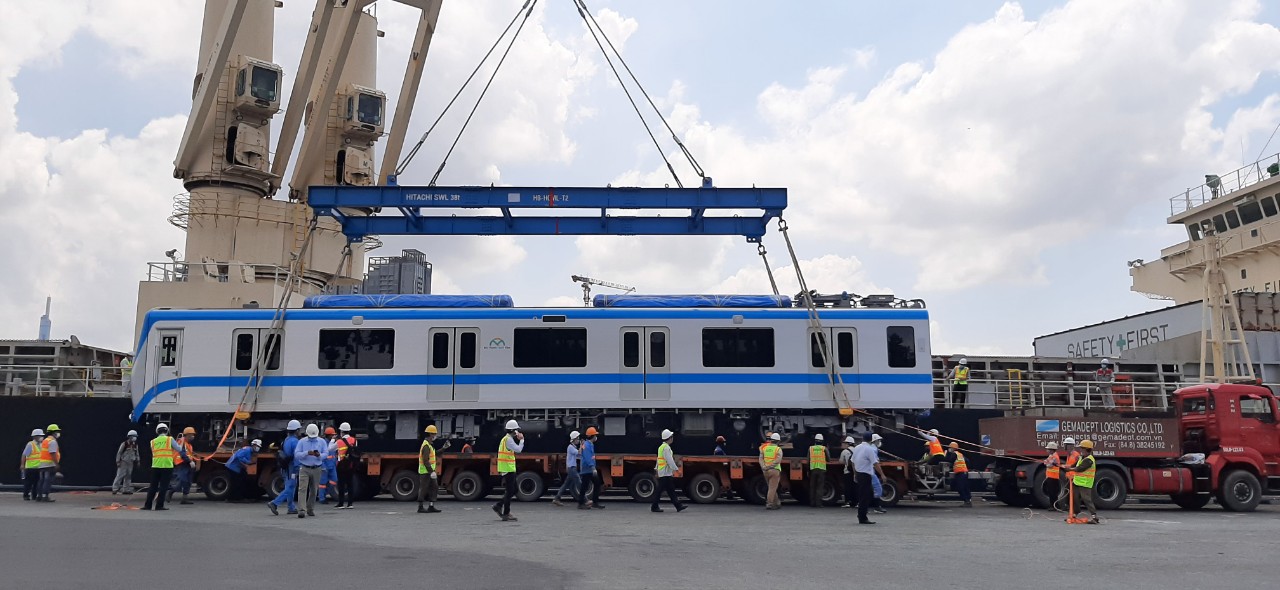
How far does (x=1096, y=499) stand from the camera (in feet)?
61.9

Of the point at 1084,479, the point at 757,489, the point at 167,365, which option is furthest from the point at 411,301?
the point at 1084,479

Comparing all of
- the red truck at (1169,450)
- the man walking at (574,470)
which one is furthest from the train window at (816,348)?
the man walking at (574,470)

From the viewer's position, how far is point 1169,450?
19000 millimetres

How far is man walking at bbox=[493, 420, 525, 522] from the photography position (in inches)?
600

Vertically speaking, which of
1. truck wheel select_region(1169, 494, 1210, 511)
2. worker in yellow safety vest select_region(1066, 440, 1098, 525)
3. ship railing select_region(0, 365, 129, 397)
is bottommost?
truck wheel select_region(1169, 494, 1210, 511)

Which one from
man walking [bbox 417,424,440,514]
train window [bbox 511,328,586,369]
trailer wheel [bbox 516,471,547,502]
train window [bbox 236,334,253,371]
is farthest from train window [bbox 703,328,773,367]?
train window [bbox 236,334,253,371]

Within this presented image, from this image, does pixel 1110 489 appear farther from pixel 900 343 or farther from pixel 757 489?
pixel 757 489

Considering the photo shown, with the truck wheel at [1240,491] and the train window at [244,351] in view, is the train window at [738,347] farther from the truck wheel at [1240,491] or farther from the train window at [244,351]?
the train window at [244,351]

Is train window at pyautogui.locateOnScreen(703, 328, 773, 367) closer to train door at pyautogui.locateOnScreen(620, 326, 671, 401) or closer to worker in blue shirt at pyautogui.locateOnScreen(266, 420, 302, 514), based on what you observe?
train door at pyautogui.locateOnScreen(620, 326, 671, 401)

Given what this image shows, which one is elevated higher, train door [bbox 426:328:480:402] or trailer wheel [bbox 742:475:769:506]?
train door [bbox 426:328:480:402]

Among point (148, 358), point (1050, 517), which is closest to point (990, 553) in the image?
point (1050, 517)

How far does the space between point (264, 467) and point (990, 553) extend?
1432cm

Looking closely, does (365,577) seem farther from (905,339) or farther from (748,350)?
(905,339)

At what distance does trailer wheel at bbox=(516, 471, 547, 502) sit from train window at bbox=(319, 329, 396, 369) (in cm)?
378
